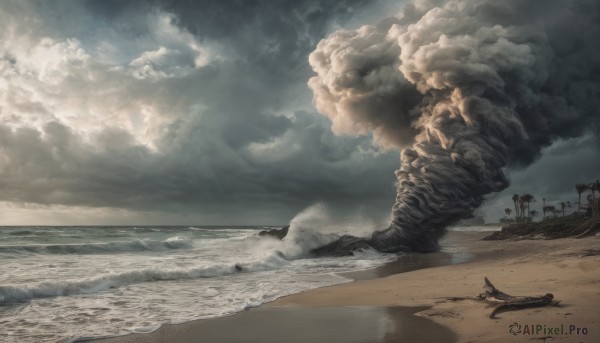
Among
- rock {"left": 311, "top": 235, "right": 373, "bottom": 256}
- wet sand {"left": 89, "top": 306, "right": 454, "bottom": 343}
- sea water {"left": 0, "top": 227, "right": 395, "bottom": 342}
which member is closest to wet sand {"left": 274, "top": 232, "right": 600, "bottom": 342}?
wet sand {"left": 89, "top": 306, "right": 454, "bottom": 343}

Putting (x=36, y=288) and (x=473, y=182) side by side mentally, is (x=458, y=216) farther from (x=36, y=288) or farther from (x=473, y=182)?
(x=36, y=288)

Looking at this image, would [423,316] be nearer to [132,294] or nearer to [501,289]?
[501,289]

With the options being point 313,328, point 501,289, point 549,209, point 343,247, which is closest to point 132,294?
point 313,328

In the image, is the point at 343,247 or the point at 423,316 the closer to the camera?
the point at 423,316

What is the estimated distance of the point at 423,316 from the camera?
8078mm

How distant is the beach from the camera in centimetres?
638

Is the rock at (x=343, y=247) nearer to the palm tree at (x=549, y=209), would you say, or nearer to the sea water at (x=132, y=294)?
the sea water at (x=132, y=294)

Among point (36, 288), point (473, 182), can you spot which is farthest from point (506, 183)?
point (36, 288)

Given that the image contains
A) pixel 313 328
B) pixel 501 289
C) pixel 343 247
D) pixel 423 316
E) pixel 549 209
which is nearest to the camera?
pixel 313 328

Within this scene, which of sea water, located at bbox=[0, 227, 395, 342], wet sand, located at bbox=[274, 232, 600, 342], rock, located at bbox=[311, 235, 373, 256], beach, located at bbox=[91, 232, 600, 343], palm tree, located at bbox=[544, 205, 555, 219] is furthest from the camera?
palm tree, located at bbox=[544, 205, 555, 219]

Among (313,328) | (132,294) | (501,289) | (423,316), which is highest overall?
(501,289)

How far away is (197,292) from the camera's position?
500 inches

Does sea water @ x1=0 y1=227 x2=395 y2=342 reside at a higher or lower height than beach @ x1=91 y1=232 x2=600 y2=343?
lower

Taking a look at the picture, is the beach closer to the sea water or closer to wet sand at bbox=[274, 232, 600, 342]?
wet sand at bbox=[274, 232, 600, 342]
